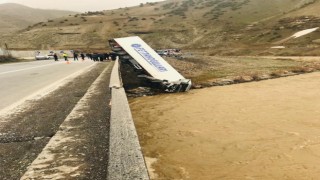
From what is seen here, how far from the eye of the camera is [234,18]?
9638 cm

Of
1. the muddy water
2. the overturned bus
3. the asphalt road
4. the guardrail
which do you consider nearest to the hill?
the overturned bus

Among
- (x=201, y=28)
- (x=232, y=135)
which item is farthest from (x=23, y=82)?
(x=201, y=28)

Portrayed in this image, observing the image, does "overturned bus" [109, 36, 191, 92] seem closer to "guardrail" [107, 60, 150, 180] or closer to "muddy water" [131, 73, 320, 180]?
"muddy water" [131, 73, 320, 180]

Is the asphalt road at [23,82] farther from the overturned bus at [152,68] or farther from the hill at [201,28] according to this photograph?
the hill at [201,28]

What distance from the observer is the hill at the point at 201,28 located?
215 ft

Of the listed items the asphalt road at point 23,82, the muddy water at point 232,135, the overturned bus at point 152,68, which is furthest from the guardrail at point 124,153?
the overturned bus at point 152,68

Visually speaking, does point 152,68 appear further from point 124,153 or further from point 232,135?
point 124,153

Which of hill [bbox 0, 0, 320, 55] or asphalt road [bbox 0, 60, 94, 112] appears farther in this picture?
hill [bbox 0, 0, 320, 55]

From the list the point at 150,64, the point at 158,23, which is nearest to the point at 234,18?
the point at 158,23

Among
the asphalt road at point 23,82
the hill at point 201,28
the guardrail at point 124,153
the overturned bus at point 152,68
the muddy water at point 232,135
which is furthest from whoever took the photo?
the hill at point 201,28

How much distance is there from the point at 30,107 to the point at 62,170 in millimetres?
4799

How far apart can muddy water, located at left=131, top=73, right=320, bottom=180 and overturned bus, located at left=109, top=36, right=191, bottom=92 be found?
1.66 meters

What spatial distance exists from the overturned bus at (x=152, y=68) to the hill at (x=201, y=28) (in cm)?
3431

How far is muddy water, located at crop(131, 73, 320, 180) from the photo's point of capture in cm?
593
